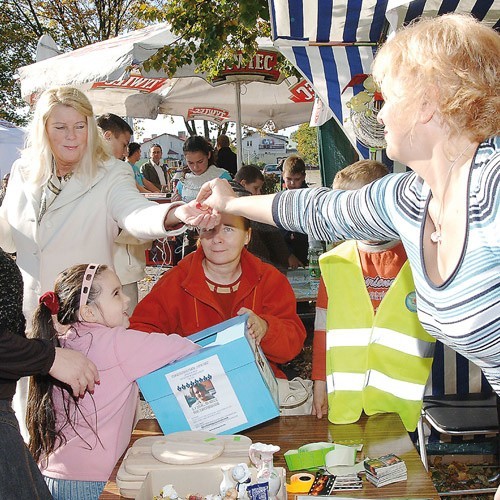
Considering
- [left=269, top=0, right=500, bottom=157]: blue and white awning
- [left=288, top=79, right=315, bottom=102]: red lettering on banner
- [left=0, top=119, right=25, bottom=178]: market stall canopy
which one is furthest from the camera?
[left=0, top=119, right=25, bottom=178]: market stall canopy

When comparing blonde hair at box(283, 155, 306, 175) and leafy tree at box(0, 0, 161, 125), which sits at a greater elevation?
leafy tree at box(0, 0, 161, 125)

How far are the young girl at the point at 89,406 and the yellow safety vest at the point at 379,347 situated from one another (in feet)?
1.92

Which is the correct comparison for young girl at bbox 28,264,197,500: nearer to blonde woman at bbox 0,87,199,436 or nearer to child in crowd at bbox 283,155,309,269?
blonde woman at bbox 0,87,199,436

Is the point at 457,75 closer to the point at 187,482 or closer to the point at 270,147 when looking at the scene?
the point at 187,482

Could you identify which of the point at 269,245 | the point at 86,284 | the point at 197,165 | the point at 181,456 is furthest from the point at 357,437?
the point at 197,165

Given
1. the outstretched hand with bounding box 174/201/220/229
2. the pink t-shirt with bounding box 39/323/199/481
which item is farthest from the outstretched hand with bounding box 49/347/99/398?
the outstretched hand with bounding box 174/201/220/229

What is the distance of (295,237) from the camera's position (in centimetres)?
Result: 627

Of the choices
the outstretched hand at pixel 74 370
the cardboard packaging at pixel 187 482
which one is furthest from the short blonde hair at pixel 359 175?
the cardboard packaging at pixel 187 482

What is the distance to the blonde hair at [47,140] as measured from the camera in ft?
9.09

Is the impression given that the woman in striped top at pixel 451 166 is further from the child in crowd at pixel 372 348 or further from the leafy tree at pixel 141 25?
the leafy tree at pixel 141 25

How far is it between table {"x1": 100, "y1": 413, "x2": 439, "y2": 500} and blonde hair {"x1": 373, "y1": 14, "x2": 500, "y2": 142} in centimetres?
94

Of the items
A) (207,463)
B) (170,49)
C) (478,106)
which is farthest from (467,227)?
(170,49)

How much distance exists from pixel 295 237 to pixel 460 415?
332 centimetres

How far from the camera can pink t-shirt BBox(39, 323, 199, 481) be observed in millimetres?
2080
